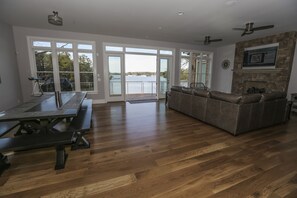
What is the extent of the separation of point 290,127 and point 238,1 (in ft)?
10.5

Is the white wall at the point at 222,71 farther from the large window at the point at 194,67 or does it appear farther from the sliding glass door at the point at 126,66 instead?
the sliding glass door at the point at 126,66

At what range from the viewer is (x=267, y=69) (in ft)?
18.6

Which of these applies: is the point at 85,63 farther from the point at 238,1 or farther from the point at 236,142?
the point at 236,142

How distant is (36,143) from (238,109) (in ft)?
11.1

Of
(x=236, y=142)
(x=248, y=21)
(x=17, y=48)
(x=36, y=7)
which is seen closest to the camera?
(x=236, y=142)

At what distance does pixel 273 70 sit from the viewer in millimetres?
5473

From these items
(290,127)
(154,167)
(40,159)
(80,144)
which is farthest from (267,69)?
(40,159)

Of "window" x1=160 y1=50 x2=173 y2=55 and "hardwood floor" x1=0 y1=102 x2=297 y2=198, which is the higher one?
"window" x1=160 y1=50 x2=173 y2=55

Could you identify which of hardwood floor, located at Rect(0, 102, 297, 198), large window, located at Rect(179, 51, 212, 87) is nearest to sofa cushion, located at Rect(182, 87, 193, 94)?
hardwood floor, located at Rect(0, 102, 297, 198)

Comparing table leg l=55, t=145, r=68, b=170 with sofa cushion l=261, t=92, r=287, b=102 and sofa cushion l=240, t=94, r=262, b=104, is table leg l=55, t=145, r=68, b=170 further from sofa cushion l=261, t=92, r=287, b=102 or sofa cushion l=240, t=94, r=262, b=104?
sofa cushion l=261, t=92, r=287, b=102

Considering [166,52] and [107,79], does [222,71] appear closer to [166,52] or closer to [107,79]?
[166,52]

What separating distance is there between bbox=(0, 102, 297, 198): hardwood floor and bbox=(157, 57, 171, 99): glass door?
13.6 feet

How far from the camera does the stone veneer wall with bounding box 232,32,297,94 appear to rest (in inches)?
198

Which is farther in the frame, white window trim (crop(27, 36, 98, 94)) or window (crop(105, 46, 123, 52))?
window (crop(105, 46, 123, 52))
